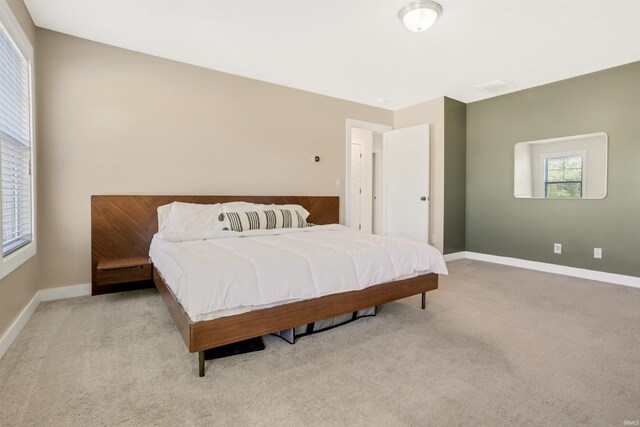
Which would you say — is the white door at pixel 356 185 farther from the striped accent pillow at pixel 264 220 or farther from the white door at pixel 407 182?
the striped accent pillow at pixel 264 220

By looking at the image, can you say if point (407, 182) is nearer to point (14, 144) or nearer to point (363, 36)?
point (363, 36)

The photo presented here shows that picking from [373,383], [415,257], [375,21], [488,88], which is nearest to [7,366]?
[373,383]

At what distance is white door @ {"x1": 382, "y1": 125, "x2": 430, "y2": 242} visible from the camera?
188 inches

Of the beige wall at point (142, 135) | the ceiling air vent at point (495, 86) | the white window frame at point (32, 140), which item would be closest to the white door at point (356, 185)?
the beige wall at point (142, 135)

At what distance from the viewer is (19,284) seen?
2.31 meters

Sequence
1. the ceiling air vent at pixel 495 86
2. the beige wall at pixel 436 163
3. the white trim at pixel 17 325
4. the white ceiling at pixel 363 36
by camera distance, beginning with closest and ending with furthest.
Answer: the white trim at pixel 17 325
the white ceiling at pixel 363 36
the ceiling air vent at pixel 495 86
the beige wall at pixel 436 163

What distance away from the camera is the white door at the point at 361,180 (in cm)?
628

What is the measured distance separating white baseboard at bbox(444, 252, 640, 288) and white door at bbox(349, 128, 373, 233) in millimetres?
2046

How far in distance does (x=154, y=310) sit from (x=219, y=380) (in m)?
1.35

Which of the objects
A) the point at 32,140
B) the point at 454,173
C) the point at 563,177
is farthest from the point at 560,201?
the point at 32,140

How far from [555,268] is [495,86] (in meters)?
2.51

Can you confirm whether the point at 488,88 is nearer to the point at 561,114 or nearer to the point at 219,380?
the point at 561,114

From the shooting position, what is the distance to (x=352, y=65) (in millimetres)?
3572

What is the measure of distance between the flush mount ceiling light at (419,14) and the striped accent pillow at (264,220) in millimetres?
2082
